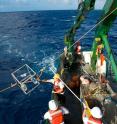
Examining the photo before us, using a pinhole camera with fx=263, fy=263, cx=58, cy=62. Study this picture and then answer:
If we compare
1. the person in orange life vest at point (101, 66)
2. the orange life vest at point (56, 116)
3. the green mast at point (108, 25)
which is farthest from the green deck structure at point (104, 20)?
Answer: the orange life vest at point (56, 116)

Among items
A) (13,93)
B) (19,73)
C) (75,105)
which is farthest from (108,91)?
(19,73)

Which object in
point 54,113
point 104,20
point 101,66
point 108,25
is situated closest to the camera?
point 54,113

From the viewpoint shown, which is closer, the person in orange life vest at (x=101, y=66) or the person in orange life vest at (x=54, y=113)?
the person in orange life vest at (x=54, y=113)

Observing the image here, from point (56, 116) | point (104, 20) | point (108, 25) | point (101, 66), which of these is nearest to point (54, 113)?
point (56, 116)

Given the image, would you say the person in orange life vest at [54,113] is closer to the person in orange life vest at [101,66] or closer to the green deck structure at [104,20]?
the green deck structure at [104,20]

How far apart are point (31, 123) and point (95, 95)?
5338 millimetres

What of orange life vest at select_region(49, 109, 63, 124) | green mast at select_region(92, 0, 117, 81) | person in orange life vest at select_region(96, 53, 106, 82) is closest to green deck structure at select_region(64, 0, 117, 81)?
green mast at select_region(92, 0, 117, 81)

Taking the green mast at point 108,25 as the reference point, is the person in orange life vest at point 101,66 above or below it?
below

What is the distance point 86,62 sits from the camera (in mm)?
19109

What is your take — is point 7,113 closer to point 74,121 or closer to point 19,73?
point 74,121

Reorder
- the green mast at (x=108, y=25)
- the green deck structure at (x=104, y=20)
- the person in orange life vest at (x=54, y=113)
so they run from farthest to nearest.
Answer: the green deck structure at (x=104, y=20) < the green mast at (x=108, y=25) < the person in orange life vest at (x=54, y=113)

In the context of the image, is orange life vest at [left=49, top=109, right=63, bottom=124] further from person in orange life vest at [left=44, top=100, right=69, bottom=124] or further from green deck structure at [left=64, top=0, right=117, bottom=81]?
green deck structure at [left=64, top=0, right=117, bottom=81]

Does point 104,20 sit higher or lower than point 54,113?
higher

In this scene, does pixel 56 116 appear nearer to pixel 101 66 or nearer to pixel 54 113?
pixel 54 113
